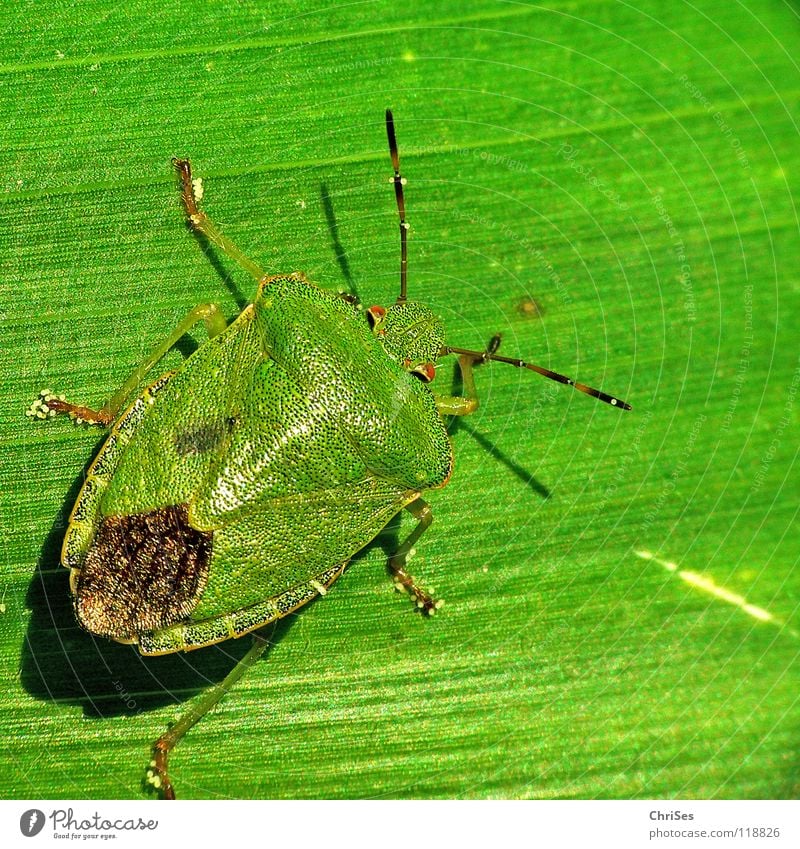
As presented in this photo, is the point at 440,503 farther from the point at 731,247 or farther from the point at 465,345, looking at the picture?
A: the point at 731,247

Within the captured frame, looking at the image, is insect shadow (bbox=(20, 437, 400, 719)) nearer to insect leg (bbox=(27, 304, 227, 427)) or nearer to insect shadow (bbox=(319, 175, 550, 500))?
insect leg (bbox=(27, 304, 227, 427))

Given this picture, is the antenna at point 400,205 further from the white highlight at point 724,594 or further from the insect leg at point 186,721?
the white highlight at point 724,594

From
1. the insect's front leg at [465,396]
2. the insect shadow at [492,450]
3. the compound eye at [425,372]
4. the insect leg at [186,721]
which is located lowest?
the insect leg at [186,721]

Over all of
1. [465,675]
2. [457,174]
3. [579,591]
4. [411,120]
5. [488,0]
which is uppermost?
[488,0]

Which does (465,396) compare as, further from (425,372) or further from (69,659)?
(69,659)

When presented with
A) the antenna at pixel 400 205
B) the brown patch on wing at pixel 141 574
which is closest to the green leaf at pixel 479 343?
the antenna at pixel 400 205
